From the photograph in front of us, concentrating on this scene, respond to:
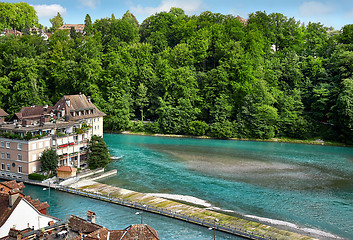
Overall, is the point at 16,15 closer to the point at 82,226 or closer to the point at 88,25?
the point at 88,25

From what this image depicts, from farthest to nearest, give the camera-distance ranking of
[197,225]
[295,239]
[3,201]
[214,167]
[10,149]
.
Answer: [214,167] < [10,149] < [197,225] < [295,239] < [3,201]

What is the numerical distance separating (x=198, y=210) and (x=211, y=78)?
5833 centimetres

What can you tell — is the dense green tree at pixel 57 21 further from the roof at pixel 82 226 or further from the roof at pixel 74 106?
the roof at pixel 82 226

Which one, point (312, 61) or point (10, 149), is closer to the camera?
point (10, 149)

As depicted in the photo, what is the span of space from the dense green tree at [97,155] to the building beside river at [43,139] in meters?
1.11

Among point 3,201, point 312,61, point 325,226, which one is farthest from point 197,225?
point 312,61

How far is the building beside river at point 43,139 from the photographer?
4934cm

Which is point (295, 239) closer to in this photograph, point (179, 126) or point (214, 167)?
point (214, 167)

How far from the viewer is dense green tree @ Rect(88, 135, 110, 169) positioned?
56469 millimetres

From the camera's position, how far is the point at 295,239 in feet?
112

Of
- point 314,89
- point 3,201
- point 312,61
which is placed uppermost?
point 312,61

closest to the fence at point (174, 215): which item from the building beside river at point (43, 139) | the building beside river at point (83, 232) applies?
the building beside river at point (43, 139)

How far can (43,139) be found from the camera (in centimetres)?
5081

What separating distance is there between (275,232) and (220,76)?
2409 inches
